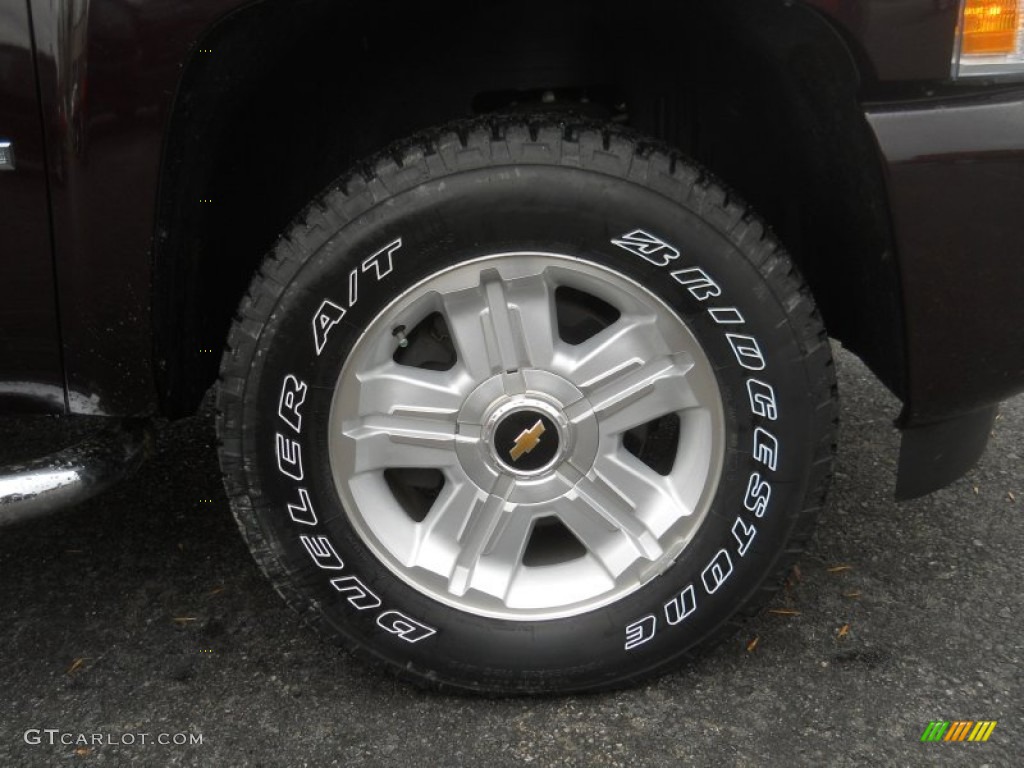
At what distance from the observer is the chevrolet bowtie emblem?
191cm

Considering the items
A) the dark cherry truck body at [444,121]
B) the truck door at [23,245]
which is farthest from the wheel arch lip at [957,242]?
the truck door at [23,245]

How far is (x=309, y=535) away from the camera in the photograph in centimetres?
192

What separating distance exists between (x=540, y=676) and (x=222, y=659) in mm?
716

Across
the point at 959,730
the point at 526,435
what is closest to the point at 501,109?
the point at 526,435

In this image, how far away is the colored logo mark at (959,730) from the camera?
6.21 feet

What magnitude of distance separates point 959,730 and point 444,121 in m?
1.64

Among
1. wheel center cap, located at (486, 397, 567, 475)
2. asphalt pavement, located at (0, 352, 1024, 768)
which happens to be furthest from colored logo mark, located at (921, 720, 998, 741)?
wheel center cap, located at (486, 397, 567, 475)

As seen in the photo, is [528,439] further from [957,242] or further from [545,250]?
[957,242]

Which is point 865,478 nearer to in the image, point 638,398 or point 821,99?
point 638,398

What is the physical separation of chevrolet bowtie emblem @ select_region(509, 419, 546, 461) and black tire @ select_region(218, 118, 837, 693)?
0.34 meters

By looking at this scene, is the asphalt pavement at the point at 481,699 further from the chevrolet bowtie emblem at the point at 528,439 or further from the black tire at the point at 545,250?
the chevrolet bowtie emblem at the point at 528,439

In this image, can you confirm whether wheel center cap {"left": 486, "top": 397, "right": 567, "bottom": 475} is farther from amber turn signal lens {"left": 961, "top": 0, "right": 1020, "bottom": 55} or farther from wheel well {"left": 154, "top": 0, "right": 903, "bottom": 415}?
amber turn signal lens {"left": 961, "top": 0, "right": 1020, "bottom": 55}

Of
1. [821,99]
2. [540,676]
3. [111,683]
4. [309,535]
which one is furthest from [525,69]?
[111,683]

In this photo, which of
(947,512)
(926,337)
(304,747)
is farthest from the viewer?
(947,512)
